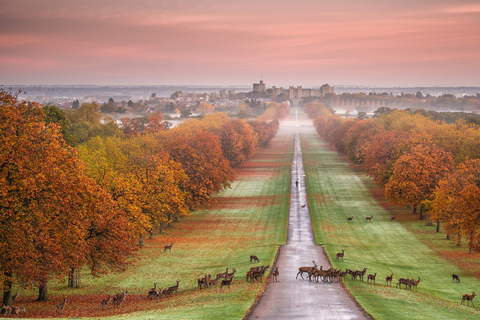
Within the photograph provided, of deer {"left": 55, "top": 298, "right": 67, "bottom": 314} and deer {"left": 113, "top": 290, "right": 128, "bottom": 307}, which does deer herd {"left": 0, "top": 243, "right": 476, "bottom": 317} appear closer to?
deer {"left": 113, "top": 290, "right": 128, "bottom": 307}

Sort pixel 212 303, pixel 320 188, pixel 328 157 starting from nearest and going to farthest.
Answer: pixel 212 303 → pixel 320 188 → pixel 328 157

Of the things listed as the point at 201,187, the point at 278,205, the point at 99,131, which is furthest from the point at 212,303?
the point at 99,131

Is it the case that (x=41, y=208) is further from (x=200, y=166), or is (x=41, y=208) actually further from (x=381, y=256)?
(x=200, y=166)

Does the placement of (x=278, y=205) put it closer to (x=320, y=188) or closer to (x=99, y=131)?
(x=320, y=188)

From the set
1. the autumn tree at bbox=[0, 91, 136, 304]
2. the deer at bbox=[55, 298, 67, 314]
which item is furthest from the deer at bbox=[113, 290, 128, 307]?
the deer at bbox=[55, 298, 67, 314]

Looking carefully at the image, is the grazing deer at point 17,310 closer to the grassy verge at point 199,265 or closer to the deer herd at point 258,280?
the grassy verge at point 199,265

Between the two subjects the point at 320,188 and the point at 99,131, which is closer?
→ the point at 320,188
